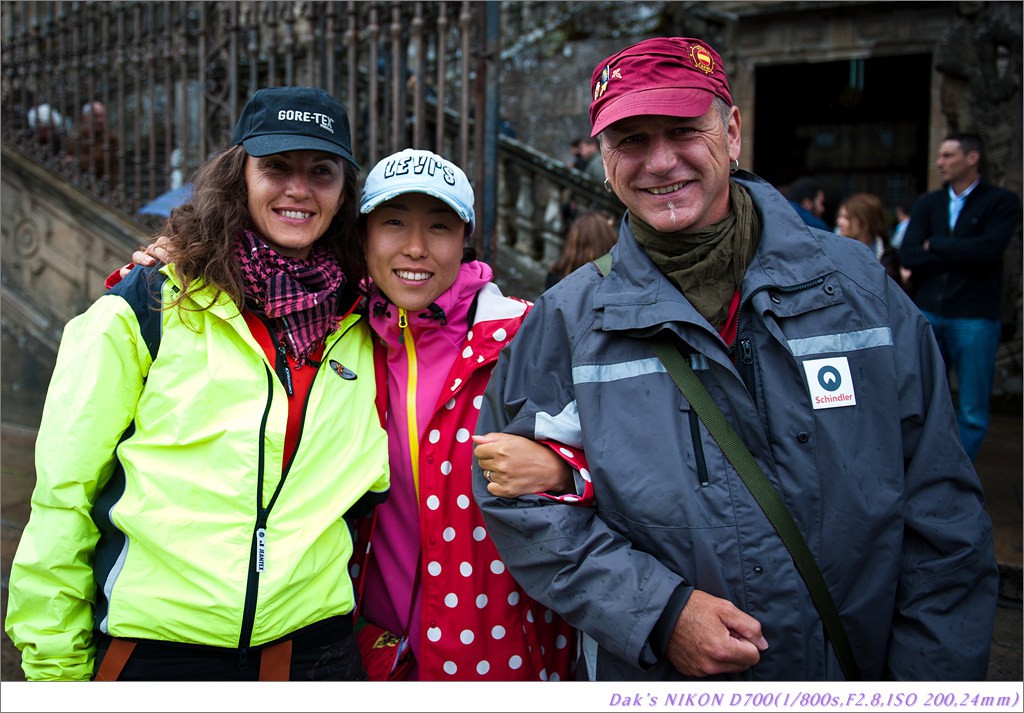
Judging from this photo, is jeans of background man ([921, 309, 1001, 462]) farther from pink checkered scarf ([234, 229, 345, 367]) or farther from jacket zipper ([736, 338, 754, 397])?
pink checkered scarf ([234, 229, 345, 367])

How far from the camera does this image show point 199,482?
1.85 metres

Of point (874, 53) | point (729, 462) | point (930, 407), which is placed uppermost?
point (874, 53)

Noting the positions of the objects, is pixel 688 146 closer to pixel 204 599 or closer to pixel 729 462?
pixel 729 462

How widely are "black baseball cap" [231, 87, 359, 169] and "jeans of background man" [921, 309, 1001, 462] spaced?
3.93 meters

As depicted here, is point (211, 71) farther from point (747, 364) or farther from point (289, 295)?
point (747, 364)

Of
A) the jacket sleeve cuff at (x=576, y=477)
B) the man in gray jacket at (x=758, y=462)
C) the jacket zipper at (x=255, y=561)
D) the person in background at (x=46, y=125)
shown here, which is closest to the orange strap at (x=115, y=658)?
the jacket zipper at (x=255, y=561)

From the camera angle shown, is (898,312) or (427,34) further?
(427,34)

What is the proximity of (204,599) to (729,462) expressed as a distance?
4.11 feet

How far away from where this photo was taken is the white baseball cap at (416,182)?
2.18 meters

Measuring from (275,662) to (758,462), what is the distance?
126 centimetres

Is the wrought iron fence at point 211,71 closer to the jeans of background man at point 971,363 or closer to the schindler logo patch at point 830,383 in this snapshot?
the jeans of background man at point 971,363

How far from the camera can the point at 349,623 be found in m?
2.09

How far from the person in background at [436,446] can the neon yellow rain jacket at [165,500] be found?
0.29 m

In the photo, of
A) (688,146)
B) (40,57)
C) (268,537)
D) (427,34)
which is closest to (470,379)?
(268,537)
